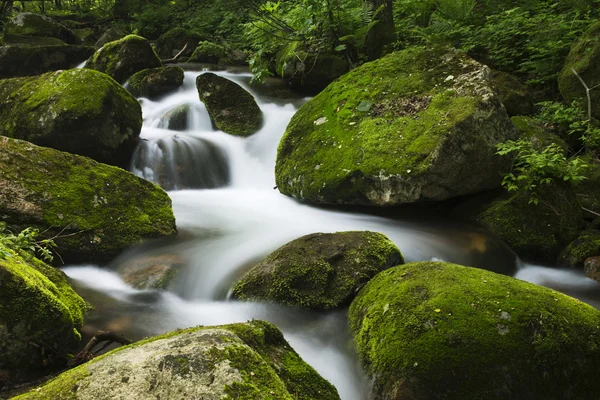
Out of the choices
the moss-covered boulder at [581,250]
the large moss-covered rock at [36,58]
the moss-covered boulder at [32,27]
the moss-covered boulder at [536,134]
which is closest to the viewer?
the moss-covered boulder at [581,250]

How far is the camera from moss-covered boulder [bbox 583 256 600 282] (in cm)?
446

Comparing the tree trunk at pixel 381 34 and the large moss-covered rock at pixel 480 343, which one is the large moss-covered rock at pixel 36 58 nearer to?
the tree trunk at pixel 381 34

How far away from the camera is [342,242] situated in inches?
161

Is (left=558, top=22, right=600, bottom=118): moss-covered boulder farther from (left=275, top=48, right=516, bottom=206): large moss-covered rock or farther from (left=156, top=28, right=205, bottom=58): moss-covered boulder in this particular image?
(left=156, top=28, right=205, bottom=58): moss-covered boulder

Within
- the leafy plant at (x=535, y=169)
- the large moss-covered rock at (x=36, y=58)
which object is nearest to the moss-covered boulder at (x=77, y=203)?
the leafy plant at (x=535, y=169)

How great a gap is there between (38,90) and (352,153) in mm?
5148

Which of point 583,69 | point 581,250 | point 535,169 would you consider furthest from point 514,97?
point 581,250

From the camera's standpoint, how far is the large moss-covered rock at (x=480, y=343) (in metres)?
2.59

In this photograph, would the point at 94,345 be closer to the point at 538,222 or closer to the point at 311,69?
the point at 538,222

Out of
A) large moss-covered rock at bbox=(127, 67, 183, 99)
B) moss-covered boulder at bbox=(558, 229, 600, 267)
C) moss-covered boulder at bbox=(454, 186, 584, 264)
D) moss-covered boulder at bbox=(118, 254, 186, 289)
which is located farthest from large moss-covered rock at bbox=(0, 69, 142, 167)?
moss-covered boulder at bbox=(558, 229, 600, 267)

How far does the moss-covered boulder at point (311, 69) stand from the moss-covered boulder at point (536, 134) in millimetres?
4268

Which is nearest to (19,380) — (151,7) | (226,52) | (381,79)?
(381,79)

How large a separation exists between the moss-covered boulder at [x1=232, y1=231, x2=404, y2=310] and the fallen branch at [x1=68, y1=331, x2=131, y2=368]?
119cm

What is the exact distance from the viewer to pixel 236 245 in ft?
16.7
